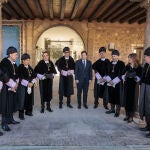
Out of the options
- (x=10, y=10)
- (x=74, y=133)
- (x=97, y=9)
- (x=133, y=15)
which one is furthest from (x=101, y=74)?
(x=10, y=10)

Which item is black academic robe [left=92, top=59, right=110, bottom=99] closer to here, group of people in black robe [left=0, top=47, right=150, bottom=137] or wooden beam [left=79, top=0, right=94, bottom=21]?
group of people in black robe [left=0, top=47, right=150, bottom=137]

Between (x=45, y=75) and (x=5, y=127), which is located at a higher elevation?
(x=45, y=75)

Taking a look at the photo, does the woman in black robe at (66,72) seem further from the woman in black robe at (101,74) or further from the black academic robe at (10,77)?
the black academic robe at (10,77)

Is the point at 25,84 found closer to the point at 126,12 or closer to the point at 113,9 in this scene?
the point at 113,9

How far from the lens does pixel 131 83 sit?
21.4 ft

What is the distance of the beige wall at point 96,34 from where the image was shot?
13102mm

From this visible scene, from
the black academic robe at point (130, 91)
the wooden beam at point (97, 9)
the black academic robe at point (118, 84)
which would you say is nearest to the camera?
the black academic robe at point (130, 91)

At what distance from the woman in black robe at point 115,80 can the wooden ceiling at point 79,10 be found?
2.75 m

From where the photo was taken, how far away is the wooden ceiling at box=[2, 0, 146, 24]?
31.9ft

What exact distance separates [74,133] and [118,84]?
2062mm

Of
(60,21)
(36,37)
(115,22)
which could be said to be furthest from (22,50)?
(115,22)

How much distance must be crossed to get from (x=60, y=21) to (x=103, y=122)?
24.5ft

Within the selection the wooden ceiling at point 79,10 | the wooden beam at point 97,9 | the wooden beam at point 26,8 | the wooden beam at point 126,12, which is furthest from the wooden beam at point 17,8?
the wooden beam at point 126,12

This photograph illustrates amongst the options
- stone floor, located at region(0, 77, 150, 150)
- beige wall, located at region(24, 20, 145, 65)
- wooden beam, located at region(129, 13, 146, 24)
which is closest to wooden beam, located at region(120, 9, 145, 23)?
wooden beam, located at region(129, 13, 146, 24)
